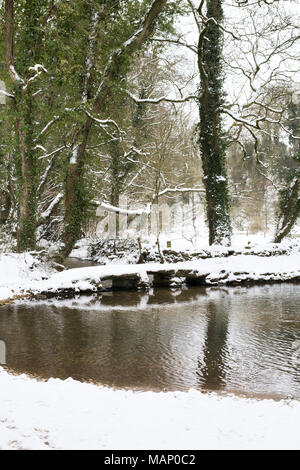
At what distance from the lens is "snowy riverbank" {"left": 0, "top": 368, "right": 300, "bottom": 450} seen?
11.7 feet

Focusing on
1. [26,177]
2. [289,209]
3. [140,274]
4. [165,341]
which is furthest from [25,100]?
[289,209]

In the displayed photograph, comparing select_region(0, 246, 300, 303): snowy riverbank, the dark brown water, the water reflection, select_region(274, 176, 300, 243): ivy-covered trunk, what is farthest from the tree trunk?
select_region(274, 176, 300, 243): ivy-covered trunk

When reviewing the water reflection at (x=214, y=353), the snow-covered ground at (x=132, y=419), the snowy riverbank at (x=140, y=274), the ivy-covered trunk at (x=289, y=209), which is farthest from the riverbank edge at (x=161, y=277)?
the snow-covered ground at (x=132, y=419)

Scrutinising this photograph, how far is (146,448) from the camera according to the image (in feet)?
11.4

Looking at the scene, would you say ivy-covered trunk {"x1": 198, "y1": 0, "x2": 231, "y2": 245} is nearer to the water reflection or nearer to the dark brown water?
the dark brown water

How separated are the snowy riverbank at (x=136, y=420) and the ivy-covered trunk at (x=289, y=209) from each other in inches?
663

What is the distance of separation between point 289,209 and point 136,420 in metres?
18.7

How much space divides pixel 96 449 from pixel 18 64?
15.0 metres

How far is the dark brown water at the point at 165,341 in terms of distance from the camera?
6121 millimetres

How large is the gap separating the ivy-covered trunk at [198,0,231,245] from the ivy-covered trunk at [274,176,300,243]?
362 cm

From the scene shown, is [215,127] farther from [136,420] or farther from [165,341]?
[136,420]

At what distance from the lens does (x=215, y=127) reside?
1884 cm

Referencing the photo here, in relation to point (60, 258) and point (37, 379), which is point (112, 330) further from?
point (60, 258)

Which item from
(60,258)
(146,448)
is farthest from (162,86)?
(146,448)
